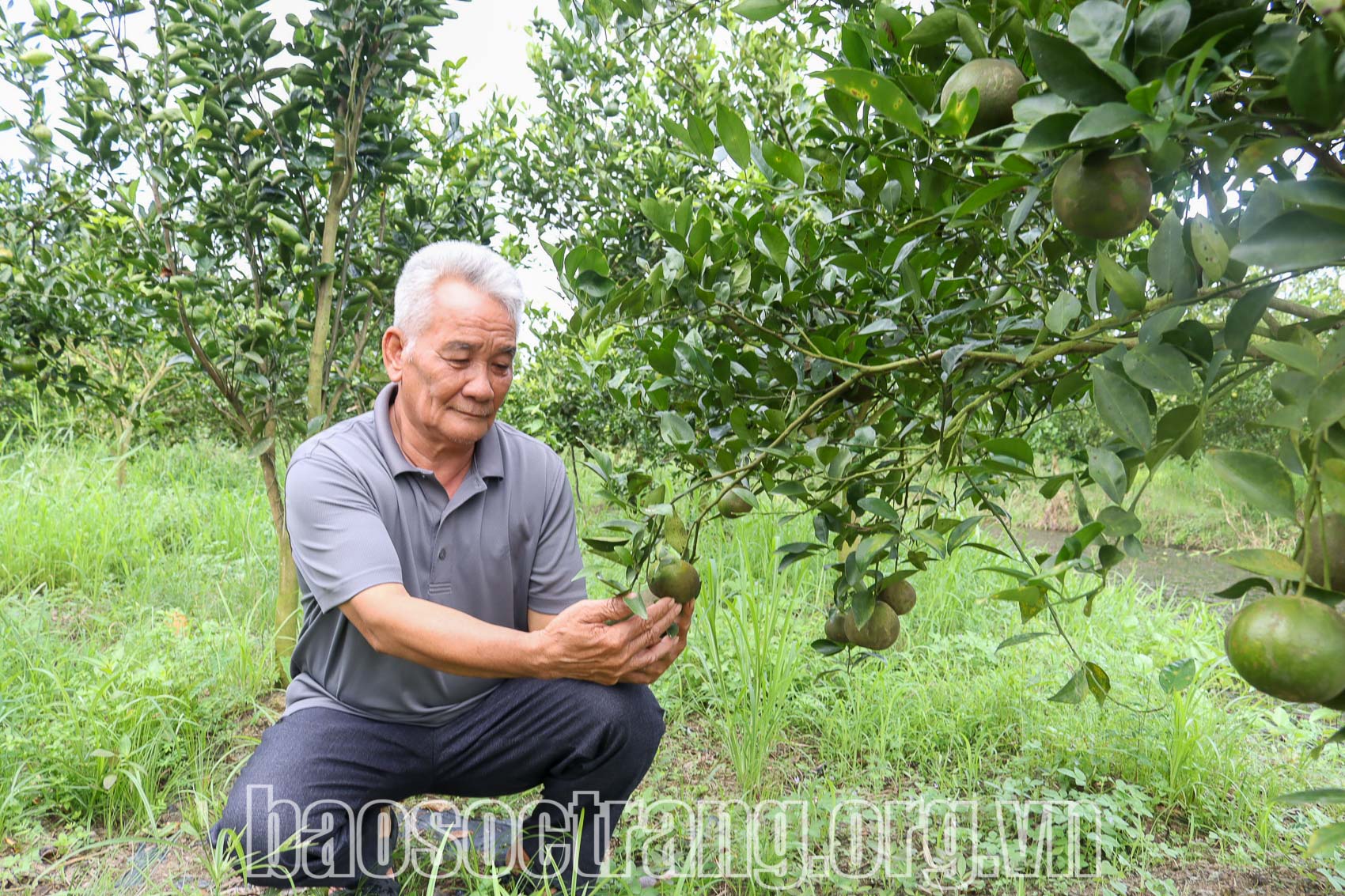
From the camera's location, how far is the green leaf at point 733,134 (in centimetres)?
96

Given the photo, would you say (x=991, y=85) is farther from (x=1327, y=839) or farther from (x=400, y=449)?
(x=400, y=449)

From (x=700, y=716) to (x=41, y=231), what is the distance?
3.05m

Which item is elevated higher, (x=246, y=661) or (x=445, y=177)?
(x=445, y=177)

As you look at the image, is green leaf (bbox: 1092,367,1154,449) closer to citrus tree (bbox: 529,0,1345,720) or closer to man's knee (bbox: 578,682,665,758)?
citrus tree (bbox: 529,0,1345,720)

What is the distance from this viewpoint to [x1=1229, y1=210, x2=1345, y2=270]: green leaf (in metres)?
0.59

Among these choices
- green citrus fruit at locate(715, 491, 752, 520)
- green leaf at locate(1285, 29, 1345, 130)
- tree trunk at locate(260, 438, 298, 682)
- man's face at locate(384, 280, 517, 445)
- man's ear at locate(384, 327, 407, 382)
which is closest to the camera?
green leaf at locate(1285, 29, 1345, 130)

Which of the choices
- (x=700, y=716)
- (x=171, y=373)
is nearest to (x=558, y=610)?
(x=700, y=716)

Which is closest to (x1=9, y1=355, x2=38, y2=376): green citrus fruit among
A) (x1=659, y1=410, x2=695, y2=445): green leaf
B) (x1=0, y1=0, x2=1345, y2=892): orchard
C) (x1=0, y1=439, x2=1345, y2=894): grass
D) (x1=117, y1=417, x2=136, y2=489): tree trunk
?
(x1=0, y1=0, x2=1345, y2=892): orchard

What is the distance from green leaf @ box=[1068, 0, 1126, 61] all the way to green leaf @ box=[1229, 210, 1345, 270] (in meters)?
0.15

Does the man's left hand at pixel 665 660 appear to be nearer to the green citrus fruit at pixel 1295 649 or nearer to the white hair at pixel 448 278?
the white hair at pixel 448 278

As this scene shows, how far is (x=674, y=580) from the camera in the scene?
4.01 feet

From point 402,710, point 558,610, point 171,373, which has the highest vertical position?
point 171,373

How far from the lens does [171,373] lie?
4.47m

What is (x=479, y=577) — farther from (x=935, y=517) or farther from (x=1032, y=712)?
(x=1032, y=712)
